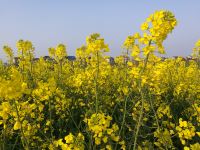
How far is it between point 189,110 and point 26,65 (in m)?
3.27

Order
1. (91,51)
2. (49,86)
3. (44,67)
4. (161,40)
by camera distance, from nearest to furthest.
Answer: (161,40), (49,86), (91,51), (44,67)

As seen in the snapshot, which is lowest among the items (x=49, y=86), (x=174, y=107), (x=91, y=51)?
(x=174, y=107)

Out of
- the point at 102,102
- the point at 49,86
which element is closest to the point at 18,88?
the point at 49,86

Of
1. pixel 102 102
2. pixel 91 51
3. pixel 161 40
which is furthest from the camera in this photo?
pixel 102 102

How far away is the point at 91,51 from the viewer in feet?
15.0

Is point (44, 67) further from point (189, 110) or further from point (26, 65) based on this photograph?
point (189, 110)

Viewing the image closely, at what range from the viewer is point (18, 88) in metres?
2.56

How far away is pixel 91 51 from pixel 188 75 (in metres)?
4.13

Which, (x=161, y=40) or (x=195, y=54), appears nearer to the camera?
(x=161, y=40)

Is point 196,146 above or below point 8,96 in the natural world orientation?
below

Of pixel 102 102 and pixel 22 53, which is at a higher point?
pixel 22 53

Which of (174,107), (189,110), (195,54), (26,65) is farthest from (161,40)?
(195,54)

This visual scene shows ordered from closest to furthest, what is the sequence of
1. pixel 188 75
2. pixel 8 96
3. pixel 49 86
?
pixel 8 96
pixel 49 86
pixel 188 75

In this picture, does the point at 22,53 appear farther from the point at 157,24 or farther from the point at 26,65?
the point at 157,24
